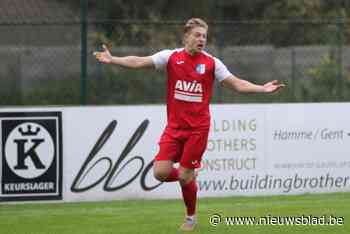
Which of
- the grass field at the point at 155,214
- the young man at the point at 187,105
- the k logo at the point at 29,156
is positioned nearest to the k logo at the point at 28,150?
the k logo at the point at 29,156

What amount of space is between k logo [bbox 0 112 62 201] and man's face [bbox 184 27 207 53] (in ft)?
12.7

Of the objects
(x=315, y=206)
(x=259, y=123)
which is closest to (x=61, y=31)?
(x=259, y=123)

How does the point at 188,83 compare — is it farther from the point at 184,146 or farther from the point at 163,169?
the point at 163,169

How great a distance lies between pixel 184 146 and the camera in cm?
1095

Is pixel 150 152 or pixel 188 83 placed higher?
pixel 188 83

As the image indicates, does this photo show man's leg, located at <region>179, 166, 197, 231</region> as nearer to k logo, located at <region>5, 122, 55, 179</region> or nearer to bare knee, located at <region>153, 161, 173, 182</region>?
bare knee, located at <region>153, 161, 173, 182</region>

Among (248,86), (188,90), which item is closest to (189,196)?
(188,90)

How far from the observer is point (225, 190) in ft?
48.5

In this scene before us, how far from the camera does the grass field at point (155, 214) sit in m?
10.9

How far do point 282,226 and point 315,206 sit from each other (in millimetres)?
2193

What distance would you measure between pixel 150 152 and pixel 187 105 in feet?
12.3

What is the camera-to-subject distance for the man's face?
34.8 ft

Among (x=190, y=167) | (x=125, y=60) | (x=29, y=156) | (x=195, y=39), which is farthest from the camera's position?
(x=29, y=156)

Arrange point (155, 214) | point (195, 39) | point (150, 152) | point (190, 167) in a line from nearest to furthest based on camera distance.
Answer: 1. point (195, 39)
2. point (190, 167)
3. point (155, 214)
4. point (150, 152)
